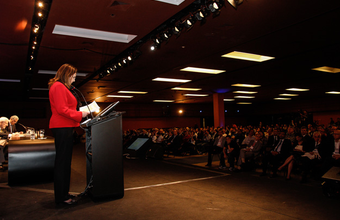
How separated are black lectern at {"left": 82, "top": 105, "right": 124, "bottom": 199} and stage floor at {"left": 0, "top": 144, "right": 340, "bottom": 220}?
149 mm

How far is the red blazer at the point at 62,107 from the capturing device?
276 centimetres

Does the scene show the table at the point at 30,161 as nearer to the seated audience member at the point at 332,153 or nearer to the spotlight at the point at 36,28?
the spotlight at the point at 36,28

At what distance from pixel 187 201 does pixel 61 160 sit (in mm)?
1598

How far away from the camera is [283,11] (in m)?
4.86

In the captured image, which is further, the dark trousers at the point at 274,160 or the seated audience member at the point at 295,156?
the dark trousers at the point at 274,160

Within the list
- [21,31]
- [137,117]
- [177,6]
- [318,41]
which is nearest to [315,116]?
[137,117]

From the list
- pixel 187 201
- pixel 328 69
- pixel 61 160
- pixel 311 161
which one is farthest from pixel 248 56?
pixel 61 160

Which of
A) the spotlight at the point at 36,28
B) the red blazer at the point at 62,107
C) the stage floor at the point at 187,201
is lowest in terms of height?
the stage floor at the point at 187,201

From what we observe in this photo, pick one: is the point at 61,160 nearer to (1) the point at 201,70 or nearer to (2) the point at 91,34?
(2) the point at 91,34

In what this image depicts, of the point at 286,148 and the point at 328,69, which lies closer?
the point at 286,148

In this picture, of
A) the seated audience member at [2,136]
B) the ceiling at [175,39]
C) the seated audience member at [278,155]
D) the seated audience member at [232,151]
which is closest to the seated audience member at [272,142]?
the seated audience member at [278,155]

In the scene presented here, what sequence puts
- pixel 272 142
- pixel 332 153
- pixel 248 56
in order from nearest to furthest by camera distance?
1. pixel 332 153
2. pixel 272 142
3. pixel 248 56

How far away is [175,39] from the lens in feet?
20.8

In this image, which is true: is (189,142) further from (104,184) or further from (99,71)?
(104,184)
